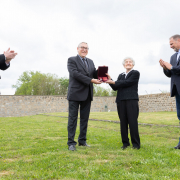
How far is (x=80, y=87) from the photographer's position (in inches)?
152

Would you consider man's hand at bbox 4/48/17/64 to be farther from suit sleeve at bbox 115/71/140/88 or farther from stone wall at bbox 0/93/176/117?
stone wall at bbox 0/93/176/117

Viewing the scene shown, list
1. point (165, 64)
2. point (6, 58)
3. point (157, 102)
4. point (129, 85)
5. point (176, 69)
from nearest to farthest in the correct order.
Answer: point (6, 58) → point (176, 69) → point (165, 64) → point (129, 85) → point (157, 102)

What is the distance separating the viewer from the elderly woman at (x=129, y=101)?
3.66 m

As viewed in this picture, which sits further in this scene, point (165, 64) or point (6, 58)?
point (165, 64)

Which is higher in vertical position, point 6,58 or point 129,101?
point 6,58

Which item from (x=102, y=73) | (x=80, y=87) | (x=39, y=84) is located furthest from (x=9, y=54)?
(x=39, y=84)

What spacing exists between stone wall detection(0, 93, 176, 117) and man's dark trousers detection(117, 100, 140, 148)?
17.9m

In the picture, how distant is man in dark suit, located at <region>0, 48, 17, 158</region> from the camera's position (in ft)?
9.59

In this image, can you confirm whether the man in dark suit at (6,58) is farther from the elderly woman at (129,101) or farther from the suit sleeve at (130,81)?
the suit sleeve at (130,81)

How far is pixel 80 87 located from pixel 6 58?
148 centimetres

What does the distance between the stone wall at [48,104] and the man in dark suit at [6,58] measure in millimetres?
19551

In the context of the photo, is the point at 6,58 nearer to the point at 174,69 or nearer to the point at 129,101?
the point at 129,101

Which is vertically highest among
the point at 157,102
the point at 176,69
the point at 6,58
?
the point at 6,58

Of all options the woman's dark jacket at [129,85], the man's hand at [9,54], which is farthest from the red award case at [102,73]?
the man's hand at [9,54]
